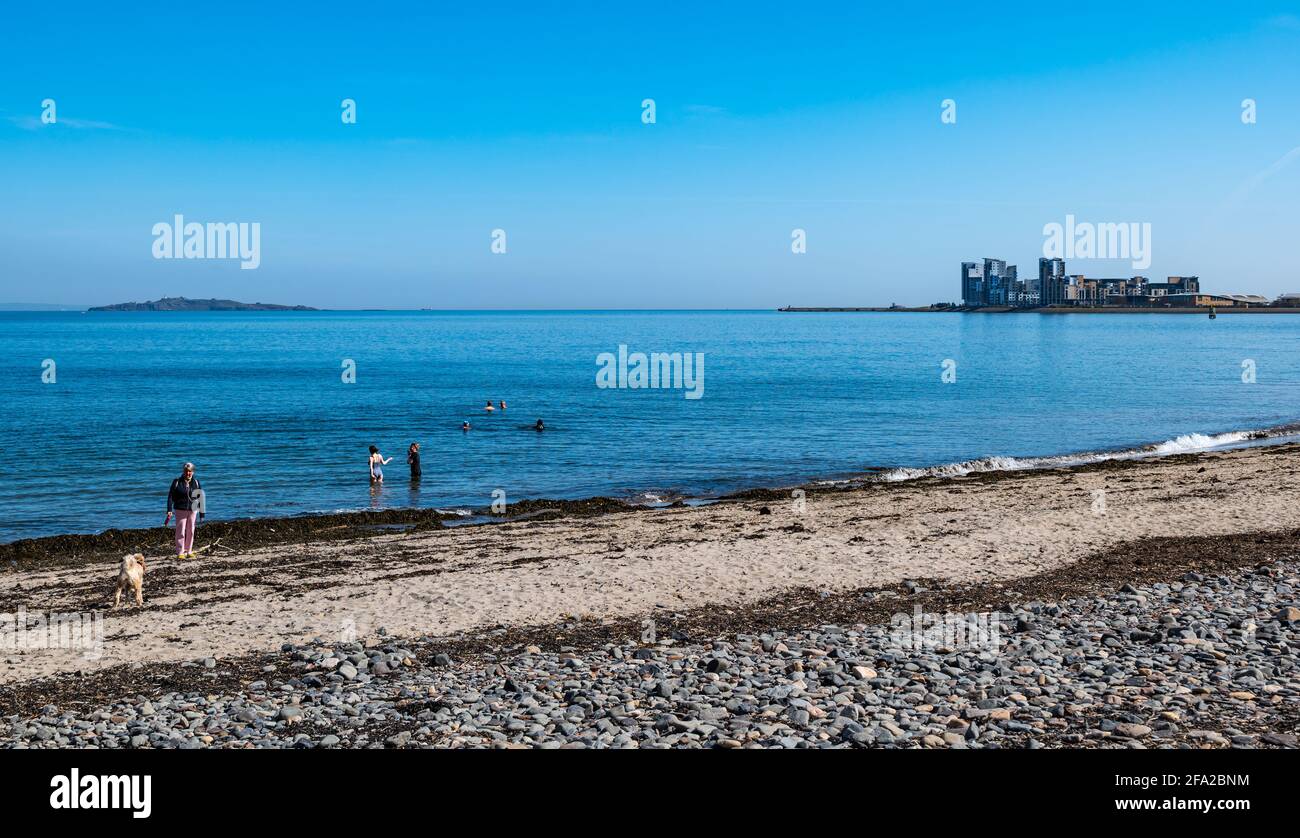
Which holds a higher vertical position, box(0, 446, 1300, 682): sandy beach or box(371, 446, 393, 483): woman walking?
box(371, 446, 393, 483): woman walking

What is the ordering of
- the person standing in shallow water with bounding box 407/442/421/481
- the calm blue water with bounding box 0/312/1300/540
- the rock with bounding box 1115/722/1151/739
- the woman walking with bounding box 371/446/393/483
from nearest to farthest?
the rock with bounding box 1115/722/1151/739 < the woman walking with bounding box 371/446/393/483 < the calm blue water with bounding box 0/312/1300/540 < the person standing in shallow water with bounding box 407/442/421/481

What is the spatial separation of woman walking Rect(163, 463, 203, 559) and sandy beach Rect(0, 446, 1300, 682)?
1.60ft

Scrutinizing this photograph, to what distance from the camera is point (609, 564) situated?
20188 millimetres

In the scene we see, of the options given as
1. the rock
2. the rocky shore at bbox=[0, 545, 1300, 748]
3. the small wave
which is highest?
the rock

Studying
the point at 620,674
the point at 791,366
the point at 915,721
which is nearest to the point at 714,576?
the point at 620,674

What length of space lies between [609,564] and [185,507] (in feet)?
31.3

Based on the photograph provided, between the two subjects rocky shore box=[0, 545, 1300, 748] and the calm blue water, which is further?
the calm blue water

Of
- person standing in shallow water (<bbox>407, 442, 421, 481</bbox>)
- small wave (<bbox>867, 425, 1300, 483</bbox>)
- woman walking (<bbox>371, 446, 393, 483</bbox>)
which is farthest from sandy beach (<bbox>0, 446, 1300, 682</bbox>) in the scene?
person standing in shallow water (<bbox>407, 442, 421, 481</bbox>)

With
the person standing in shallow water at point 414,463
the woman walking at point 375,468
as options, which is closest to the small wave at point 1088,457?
the person standing in shallow water at point 414,463

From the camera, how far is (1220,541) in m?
20.2

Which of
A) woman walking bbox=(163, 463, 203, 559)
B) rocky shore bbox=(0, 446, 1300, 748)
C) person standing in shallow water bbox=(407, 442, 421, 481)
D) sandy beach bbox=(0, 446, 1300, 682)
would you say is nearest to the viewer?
rocky shore bbox=(0, 446, 1300, 748)

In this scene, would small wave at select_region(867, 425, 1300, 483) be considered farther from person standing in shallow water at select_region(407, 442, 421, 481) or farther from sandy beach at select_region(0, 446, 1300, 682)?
person standing in shallow water at select_region(407, 442, 421, 481)

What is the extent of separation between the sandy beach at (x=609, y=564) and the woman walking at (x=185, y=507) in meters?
0.49

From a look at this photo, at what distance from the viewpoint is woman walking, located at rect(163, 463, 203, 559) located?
21469 millimetres
